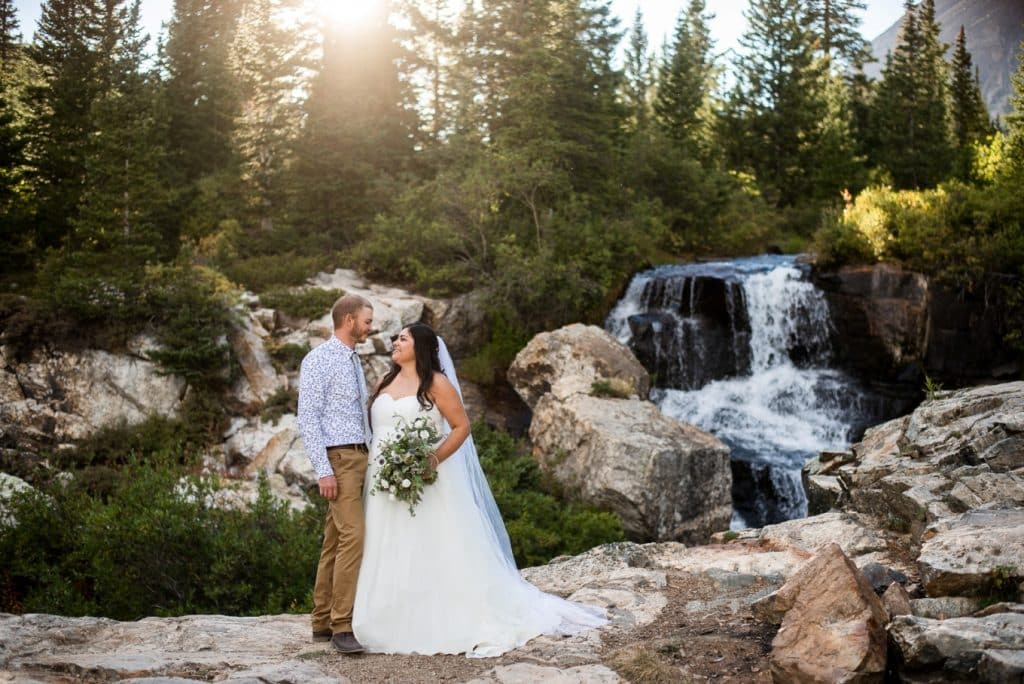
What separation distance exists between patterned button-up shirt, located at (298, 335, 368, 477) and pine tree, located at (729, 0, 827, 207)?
30.5 m

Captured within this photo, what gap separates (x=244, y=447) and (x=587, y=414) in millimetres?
6902

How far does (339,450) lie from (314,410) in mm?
333

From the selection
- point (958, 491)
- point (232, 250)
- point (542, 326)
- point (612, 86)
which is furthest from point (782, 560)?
point (612, 86)

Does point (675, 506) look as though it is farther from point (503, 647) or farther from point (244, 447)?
point (244, 447)

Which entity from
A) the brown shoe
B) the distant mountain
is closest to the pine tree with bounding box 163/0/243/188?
the brown shoe

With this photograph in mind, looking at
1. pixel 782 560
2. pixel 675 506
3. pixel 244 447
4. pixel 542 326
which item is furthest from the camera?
pixel 542 326

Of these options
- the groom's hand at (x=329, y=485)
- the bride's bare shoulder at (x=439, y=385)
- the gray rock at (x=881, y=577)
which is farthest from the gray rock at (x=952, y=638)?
the groom's hand at (x=329, y=485)

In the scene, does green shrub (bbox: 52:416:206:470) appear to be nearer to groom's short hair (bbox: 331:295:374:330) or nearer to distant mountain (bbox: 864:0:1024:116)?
groom's short hair (bbox: 331:295:374:330)

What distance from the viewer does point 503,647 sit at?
4.90 metres

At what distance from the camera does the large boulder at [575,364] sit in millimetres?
14320

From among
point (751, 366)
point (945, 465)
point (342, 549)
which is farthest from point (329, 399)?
point (751, 366)

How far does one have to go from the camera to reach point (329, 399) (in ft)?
17.0

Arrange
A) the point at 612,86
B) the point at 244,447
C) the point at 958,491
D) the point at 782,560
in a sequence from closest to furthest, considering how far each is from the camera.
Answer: the point at 958,491, the point at 782,560, the point at 244,447, the point at 612,86

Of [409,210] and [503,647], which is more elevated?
[409,210]
